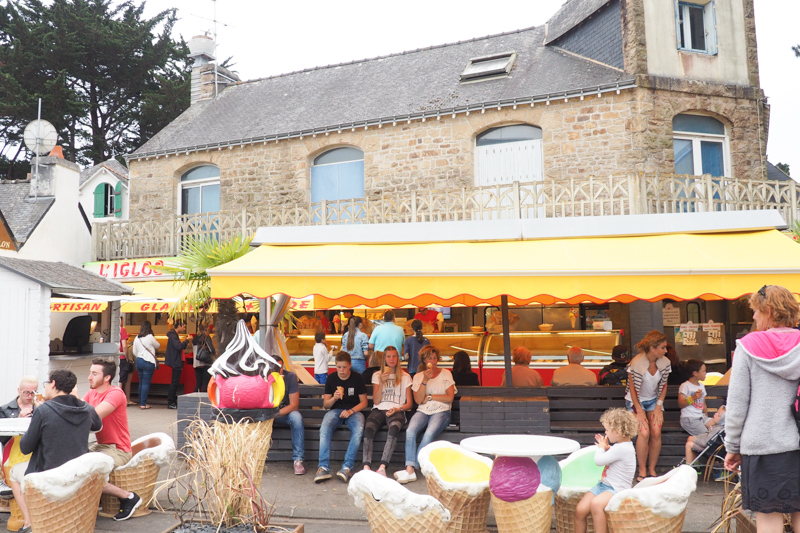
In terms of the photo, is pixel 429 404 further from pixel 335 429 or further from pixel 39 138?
pixel 39 138

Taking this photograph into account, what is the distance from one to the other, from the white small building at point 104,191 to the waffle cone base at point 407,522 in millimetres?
29421

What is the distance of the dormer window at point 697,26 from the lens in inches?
578

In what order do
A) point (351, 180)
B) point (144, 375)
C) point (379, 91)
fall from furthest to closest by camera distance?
point (379, 91) → point (351, 180) → point (144, 375)

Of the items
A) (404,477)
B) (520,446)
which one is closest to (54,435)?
(404,477)

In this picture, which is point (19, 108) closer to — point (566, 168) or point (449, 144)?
point (449, 144)

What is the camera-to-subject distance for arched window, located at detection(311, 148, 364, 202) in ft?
54.7

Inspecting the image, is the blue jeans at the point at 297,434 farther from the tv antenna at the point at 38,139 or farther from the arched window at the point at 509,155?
the tv antenna at the point at 38,139

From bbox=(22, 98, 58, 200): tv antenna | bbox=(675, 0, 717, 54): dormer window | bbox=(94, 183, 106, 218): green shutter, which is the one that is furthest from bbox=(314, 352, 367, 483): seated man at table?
bbox=(94, 183, 106, 218): green shutter

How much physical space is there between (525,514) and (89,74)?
36.1m

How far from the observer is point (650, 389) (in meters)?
6.50

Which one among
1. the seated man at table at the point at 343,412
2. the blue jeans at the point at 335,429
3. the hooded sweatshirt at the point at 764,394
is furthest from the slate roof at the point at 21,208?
the hooded sweatshirt at the point at 764,394

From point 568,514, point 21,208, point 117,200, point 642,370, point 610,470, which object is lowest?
point 568,514

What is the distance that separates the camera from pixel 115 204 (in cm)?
3141

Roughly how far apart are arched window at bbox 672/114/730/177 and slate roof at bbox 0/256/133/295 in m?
11.4
